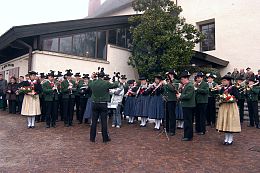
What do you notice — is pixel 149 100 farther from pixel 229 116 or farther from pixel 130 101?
pixel 229 116

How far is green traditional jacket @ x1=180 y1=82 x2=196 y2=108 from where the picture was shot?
7406 millimetres

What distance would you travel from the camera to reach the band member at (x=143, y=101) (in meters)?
9.68

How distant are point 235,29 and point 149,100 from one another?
1153 centimetres

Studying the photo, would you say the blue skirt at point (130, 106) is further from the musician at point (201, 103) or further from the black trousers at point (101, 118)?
the black trousers at point (101, 118)

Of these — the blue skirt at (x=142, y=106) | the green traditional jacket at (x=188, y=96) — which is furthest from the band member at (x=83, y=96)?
the green traditional jacket at (x=188, y=96)

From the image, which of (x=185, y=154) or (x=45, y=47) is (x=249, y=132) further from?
(x=45, y=47)

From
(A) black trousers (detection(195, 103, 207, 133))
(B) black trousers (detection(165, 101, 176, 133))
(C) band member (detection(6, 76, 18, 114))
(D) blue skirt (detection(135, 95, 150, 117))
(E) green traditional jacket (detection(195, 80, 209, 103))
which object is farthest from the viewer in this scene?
(C) band member (detection(6, 76, 18, 114))

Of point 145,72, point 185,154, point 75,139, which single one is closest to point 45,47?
point 145,72

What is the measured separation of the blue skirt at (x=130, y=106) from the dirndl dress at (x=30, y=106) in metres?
3.49

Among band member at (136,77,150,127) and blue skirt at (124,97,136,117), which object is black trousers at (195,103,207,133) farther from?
blue skirt at (124,97,136,117)

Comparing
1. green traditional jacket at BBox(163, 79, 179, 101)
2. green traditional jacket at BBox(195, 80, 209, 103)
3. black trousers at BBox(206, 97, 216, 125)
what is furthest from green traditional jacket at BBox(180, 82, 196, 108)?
black trousers at BBox(206, 97, 216, 125)

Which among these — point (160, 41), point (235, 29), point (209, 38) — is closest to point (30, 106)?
point (160, 41)

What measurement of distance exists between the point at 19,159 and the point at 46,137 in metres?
2.17

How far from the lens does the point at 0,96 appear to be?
14.1 metres
